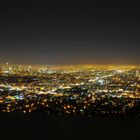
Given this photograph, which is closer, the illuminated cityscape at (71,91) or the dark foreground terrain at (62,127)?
the dark foreground terrain at (62,127)

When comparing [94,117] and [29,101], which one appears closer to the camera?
[94,117]

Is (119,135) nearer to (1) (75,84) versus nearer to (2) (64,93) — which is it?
(2) (64,93)

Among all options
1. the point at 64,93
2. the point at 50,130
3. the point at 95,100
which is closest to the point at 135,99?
the point at 95,100

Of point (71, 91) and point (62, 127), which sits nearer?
point (62, 127)

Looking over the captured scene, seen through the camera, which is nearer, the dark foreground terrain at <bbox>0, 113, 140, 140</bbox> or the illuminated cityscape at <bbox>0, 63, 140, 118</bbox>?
the dark foreground terrain at <bbox>0, 113, 140, 140</bbox>
